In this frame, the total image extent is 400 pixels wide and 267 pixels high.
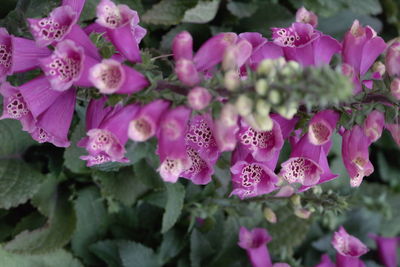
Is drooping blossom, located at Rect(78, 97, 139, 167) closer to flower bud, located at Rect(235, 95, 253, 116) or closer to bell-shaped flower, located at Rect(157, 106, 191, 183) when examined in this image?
bell-shaped flower, located at Rect(157, 106, 191, 183)

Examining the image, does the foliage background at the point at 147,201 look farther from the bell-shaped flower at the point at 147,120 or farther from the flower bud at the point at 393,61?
the flower bud at the point at 393,61

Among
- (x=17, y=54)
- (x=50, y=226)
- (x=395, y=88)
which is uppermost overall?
(x=395, y=88)

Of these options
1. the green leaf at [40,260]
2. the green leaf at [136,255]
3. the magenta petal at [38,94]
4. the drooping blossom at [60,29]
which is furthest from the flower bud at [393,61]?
the green leaf at [40,260]

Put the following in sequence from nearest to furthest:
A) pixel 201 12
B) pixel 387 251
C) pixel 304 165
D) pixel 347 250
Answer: pixel 304 165 → pixel 347 250 → pixel 201 12 → pixel 387 251

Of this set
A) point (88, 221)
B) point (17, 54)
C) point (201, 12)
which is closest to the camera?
point (17, 54)

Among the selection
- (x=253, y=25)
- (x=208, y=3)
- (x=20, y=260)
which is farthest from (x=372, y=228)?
(x=20, y=260)

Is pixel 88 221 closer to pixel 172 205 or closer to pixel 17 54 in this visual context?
pixel 172 205

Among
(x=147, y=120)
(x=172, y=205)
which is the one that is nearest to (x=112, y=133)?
(x=147, y=120)
